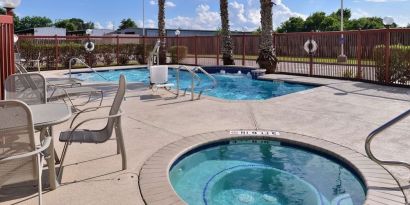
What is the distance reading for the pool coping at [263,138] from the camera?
132 inches

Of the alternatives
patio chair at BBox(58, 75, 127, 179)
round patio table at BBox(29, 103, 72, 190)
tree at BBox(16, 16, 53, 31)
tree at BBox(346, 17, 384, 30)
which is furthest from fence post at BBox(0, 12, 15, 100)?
tree at BBox(16, 16, 53, 31)

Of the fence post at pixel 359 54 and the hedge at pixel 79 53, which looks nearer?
the fence post at pixel 359 54

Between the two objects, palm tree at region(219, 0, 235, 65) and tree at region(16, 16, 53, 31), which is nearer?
palm tree at region(219, 0, 235, 65)

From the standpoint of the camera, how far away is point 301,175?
4.36 m

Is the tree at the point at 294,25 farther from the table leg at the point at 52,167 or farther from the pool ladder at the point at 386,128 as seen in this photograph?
the table leg at the point at 52,167

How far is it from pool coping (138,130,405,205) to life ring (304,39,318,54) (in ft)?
28.1

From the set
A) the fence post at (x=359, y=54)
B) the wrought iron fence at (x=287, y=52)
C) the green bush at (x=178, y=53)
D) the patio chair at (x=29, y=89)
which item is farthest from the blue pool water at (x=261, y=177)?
the green bush at (x=178, y=53)

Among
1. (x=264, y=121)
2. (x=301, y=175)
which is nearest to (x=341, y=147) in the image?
(x=301, y=175)

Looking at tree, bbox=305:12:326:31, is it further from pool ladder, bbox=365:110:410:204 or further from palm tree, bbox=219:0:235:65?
pool ladder, bbox=365:110:410:204

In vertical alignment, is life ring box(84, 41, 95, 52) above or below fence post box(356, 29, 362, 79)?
above

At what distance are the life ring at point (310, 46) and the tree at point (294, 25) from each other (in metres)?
45.6

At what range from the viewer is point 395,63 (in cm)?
1057

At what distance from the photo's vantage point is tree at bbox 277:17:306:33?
190 ft

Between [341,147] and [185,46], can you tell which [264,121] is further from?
[185,46]
